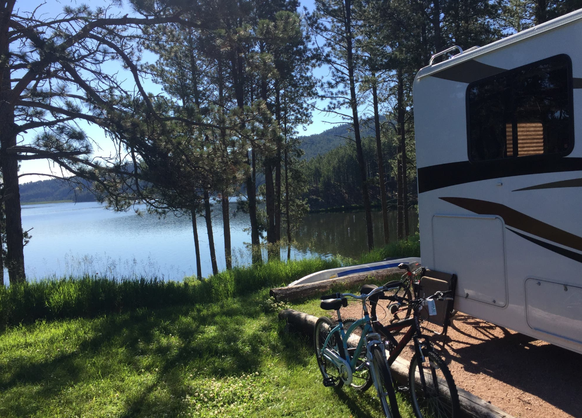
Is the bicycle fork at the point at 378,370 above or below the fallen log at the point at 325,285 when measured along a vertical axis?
above

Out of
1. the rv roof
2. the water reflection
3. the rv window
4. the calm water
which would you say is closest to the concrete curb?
the rv window

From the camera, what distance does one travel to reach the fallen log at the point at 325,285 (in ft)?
19.6

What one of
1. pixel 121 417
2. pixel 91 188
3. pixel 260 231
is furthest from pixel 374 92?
pixel 121 417

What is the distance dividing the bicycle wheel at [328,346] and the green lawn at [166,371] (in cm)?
10

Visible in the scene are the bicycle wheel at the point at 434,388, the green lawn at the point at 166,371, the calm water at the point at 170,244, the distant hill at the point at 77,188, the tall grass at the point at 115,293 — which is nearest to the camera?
the bicycle wheel at the point at 434,388

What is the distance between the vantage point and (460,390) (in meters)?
2.70

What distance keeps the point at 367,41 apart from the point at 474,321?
41.1 feet

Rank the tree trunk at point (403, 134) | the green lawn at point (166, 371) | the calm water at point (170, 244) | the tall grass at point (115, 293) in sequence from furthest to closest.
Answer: the calm water at point (170, 244)
the tree trunk at point (403, 134)
the tall grass at point (115, 293)
the green lawn at point (166, 371)

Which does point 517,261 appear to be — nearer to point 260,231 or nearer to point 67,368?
point 67,368

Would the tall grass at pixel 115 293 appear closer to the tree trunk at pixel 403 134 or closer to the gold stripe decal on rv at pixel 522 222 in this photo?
the gold stripe decal on rv at pixel 522 222

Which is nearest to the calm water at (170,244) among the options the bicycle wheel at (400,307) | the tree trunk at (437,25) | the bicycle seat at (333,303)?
the tree trunk at (437,25)

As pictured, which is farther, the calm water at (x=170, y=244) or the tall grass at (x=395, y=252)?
the calm water at (x=170, y=244)

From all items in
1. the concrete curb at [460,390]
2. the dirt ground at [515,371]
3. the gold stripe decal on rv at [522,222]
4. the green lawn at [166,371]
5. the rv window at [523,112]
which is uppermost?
the rv window at [523,112]

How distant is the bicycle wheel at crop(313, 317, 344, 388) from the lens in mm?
3319
